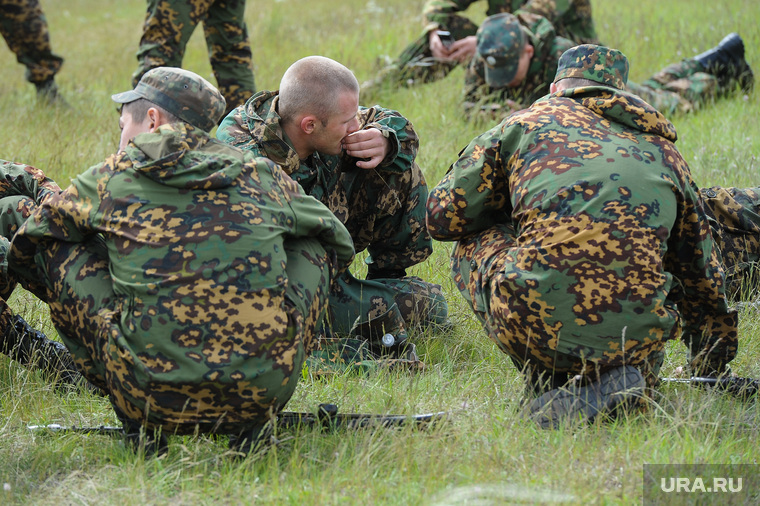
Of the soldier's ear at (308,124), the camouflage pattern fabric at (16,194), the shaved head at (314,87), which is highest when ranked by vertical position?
the shaved head at (314,87)

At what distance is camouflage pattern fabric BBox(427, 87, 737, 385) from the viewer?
2678 mm

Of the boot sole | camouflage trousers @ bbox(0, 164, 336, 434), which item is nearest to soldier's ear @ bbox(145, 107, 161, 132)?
camouflage trousers @ bbox(0, 164, 336, 434)

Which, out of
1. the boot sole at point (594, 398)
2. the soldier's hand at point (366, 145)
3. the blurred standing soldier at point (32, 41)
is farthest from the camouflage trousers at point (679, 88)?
the blurred standing soldier at point (32, 41)

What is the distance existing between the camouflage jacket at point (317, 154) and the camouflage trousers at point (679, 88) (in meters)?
3.66

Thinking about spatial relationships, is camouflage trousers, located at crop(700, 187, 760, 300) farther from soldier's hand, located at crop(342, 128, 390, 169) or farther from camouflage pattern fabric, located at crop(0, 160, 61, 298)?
camouflage pattern fabric, located at crop(0, 160, 61, 298)

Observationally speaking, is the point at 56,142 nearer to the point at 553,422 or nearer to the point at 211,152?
the point at 211,152

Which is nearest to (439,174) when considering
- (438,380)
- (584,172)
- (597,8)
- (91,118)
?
(438,380)

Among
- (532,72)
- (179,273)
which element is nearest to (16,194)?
(179,273)

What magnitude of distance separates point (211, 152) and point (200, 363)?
26.8 inches

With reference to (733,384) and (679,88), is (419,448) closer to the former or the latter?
(733,384)

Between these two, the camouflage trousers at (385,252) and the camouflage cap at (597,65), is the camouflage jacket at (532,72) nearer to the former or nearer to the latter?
the camouflage trousers at (385,252)

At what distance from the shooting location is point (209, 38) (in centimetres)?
656

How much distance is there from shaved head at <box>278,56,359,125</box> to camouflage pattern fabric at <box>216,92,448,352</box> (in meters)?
0.10

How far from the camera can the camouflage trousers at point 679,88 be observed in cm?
697
